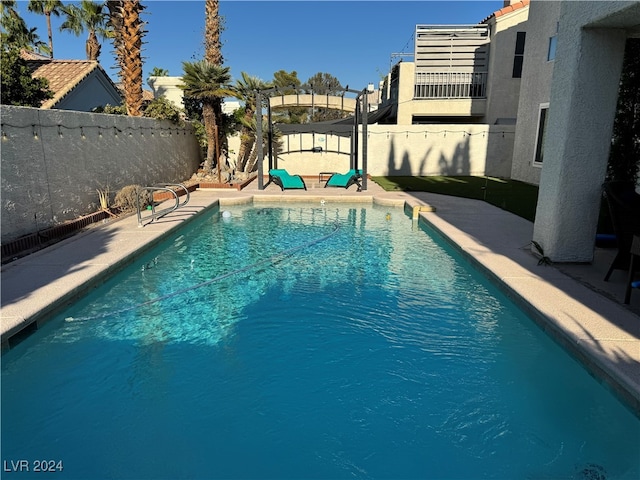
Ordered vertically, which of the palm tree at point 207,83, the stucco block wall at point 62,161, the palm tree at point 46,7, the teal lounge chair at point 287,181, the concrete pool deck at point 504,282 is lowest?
the concrete pool deck at point 504,282

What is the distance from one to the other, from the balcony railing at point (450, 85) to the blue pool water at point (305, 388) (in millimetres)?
19359

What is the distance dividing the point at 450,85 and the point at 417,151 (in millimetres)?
5423

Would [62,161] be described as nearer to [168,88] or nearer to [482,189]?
[482,189]

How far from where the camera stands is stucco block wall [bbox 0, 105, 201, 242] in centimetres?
716

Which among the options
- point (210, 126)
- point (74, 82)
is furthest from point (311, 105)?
point (74, 82)

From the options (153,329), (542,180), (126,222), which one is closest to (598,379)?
(542,180)

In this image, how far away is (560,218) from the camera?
21.0 feet

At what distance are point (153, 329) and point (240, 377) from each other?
160 cm

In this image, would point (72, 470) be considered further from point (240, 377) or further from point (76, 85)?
point (76, 85)

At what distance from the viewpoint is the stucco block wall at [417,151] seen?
66.8 ft

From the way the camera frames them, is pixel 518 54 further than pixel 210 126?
Yes

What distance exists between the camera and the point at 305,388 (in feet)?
13.2

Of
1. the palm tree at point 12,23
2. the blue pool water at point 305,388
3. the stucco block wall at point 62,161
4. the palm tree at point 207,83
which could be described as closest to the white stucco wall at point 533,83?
the palm tree at point 207,83

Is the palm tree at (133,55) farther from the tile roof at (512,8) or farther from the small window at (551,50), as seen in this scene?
the tile roof at (512,8)
